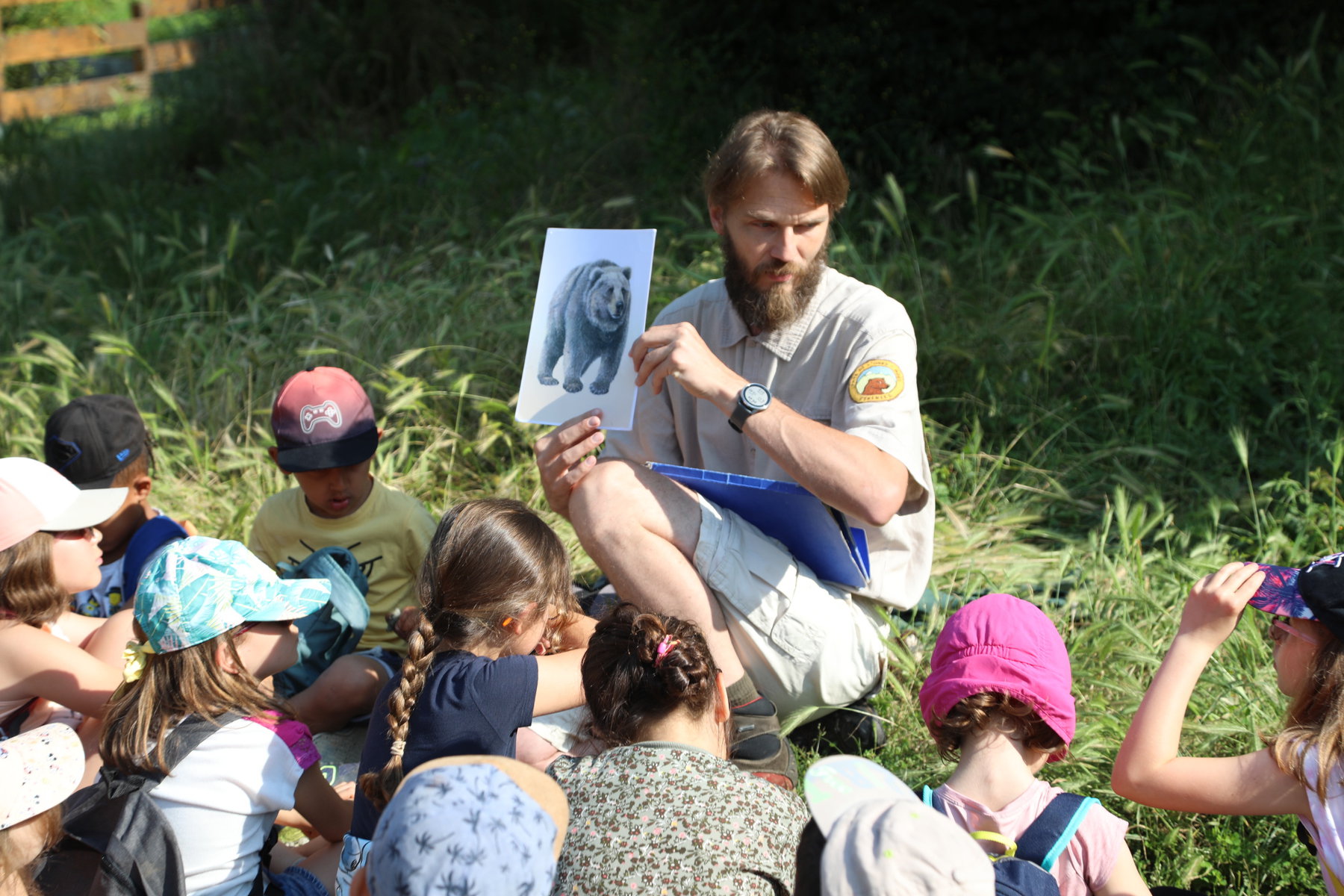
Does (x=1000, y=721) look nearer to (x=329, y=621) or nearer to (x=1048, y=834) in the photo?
(x=1048, y=834)

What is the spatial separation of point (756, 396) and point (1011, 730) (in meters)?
1.01

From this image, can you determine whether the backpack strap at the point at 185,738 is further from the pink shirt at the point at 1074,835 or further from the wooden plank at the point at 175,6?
the wooden plank at the point at 175,6

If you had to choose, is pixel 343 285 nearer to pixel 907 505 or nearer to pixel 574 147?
pixel 574 147

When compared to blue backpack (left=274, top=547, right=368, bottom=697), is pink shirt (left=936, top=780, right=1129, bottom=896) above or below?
above

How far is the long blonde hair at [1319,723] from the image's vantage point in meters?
1.83

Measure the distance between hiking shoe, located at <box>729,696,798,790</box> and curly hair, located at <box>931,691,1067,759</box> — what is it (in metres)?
0.50

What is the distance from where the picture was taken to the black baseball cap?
3.51m

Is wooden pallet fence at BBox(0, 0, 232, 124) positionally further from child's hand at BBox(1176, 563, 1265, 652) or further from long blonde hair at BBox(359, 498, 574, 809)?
child's hand at BBox(1176, 563, 1265, 652)

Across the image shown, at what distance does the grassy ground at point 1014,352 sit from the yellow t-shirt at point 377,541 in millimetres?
717

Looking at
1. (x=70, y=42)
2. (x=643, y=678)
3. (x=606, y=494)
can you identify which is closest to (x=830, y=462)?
(x=606, y=494)

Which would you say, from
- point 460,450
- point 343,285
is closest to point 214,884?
point 460,450

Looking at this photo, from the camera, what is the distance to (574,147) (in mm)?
7746

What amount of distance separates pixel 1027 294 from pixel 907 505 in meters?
2.12

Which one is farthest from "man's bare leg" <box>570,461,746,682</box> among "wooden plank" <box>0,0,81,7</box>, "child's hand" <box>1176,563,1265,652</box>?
"wooden plank" <box>0,0,81,7</box>
